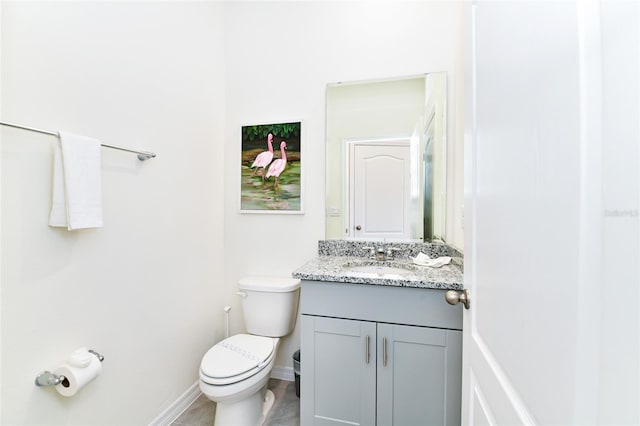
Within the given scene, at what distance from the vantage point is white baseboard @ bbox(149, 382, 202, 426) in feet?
5.02

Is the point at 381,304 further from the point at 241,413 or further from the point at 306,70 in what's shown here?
the point at 306,70

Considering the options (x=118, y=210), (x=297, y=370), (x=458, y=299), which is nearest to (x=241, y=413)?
(x=297, y=370)

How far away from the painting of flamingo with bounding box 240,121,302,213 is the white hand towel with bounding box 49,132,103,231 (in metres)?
1.01

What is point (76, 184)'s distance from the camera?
1.03 meters

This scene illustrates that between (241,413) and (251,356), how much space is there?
0.94ft

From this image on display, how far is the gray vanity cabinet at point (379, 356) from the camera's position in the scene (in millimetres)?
1254

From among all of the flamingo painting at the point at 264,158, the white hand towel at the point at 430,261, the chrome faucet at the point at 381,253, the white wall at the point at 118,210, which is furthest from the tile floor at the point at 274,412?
the flamingo painting at the point at 264,158

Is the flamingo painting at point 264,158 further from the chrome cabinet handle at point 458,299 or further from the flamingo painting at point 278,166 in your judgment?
the chrome cabinet handle at point 458,299

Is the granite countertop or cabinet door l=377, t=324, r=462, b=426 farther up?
the granite countertop

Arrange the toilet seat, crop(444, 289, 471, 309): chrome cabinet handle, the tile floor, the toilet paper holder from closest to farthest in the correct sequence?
crop(444, 289, 471, 309): chrome cabinet handle → the toilet paper holder → the toilet seat → the tile floor

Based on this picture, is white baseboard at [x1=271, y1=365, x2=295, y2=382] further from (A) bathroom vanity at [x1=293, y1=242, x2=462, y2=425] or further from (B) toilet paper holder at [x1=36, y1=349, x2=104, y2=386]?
(B) toilet paper holder at [x1=36, y1=349, x2=104, y2=386]

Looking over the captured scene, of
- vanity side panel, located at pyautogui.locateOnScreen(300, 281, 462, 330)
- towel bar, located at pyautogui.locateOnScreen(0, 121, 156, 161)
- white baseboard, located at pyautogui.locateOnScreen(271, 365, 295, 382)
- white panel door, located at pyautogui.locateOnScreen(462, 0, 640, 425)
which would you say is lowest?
white baseboard, located at pyautogui.locateOnScreen(271, 365, 295, 382)

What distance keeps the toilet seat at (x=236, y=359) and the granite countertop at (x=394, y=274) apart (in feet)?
1.70

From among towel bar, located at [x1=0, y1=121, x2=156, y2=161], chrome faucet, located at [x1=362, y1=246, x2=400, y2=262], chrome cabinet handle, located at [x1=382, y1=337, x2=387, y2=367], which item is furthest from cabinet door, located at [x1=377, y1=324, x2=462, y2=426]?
towel bar, located at [x1=0, y1=121, x2=156, y2=161]
